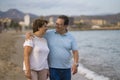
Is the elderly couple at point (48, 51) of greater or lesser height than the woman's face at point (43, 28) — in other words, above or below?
below

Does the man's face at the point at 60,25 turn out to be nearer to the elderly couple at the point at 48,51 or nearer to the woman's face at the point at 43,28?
the elderly couple at the point at 48,51

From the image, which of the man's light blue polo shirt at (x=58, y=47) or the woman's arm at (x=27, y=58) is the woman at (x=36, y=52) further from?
the man's light blue polo shirt at (x=58, y=47)

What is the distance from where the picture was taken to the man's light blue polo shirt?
475 centimetres

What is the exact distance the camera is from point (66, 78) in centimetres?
488

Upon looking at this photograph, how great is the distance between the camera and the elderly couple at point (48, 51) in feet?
15.0

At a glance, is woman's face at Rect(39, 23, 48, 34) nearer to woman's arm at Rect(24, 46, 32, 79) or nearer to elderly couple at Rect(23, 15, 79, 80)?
elderly couple at Rect(23, 15, 79, 80)

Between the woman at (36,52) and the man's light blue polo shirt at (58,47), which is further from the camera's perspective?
the man's light blue polo shirt at (58,47)

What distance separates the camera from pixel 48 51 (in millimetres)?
4641

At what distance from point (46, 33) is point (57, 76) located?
581mm

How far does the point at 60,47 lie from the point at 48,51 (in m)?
0.19

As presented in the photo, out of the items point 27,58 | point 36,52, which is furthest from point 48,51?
point 27,58

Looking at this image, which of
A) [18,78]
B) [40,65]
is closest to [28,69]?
[40,65]

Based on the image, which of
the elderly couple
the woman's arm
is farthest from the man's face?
the woman's arm

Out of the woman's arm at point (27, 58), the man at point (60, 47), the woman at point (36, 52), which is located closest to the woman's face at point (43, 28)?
the woman at point (36, 52)
